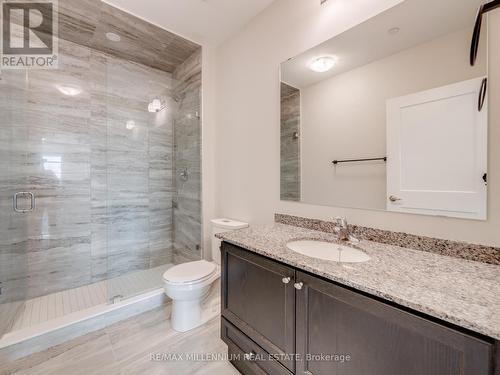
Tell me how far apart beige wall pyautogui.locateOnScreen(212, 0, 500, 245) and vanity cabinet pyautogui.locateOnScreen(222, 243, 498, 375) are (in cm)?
62

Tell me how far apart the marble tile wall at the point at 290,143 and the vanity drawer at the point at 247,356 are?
0.97 m

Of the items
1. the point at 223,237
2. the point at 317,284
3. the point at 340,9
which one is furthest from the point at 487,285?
the point at 340,9

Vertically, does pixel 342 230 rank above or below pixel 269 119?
below

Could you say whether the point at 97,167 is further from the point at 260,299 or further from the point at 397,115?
the point at 397,115

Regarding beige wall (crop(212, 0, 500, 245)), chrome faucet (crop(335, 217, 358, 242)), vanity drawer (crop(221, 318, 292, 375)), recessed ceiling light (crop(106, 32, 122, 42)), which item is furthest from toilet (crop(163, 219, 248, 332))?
recessed ceiling light (crop(106, 32, 122, 42))

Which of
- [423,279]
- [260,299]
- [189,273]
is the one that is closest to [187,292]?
[189,273]

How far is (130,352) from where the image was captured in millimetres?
1575

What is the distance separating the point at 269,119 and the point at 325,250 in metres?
1.15

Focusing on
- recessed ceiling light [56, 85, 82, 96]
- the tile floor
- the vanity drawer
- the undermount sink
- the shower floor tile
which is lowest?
the tile floor

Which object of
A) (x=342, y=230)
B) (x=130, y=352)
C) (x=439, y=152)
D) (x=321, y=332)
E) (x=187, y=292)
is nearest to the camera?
(x=321, y=332)

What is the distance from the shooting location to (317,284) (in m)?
0.94

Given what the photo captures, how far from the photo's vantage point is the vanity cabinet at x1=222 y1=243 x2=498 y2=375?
0.66 meters

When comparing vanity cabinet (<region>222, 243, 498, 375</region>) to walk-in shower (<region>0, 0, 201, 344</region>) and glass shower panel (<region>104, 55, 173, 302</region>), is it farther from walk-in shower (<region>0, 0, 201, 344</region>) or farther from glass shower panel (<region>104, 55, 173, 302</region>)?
glass shower panel (<region>104, 55, 173, 302</region>)

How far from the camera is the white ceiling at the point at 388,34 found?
1.07 meters
